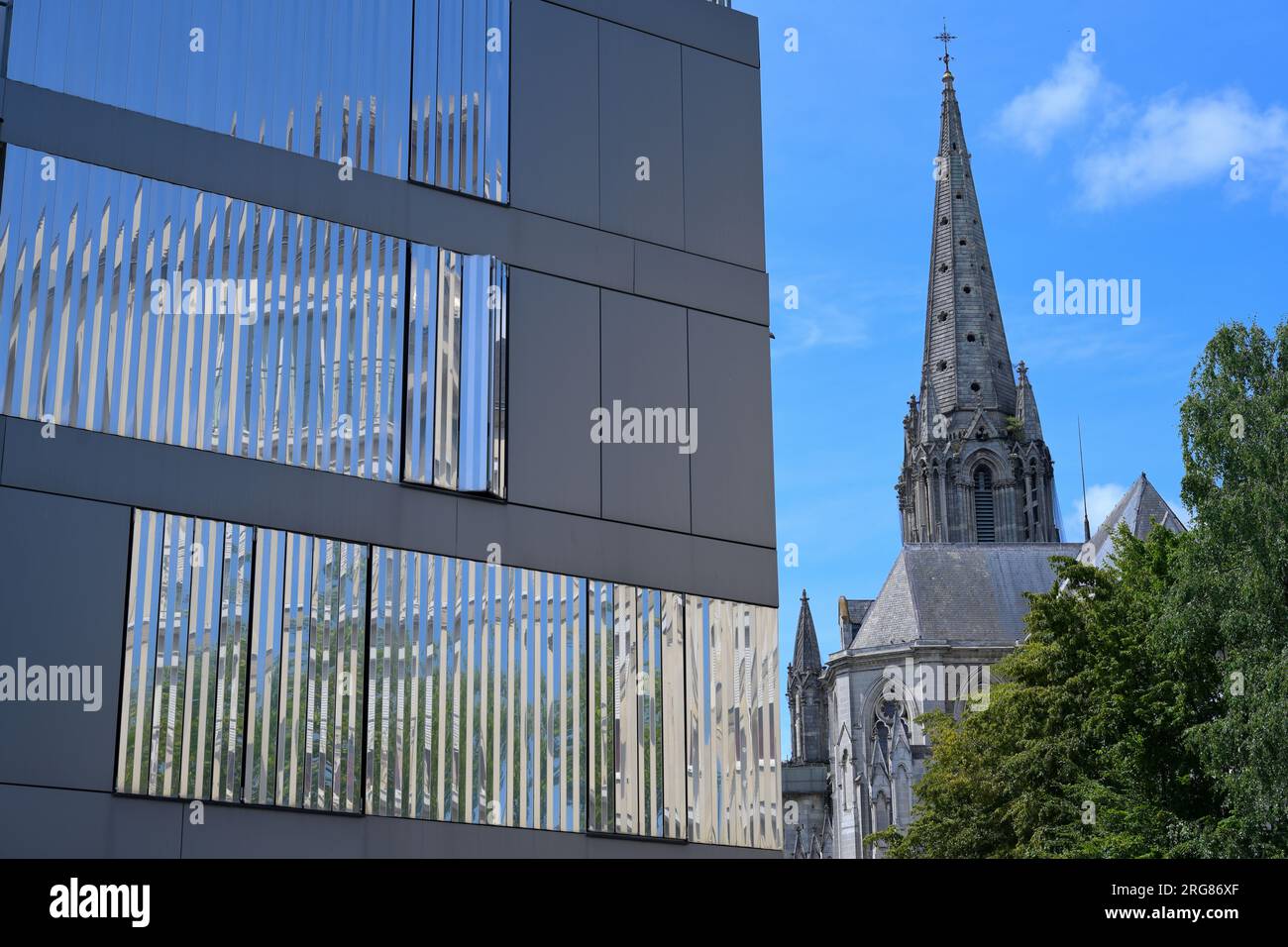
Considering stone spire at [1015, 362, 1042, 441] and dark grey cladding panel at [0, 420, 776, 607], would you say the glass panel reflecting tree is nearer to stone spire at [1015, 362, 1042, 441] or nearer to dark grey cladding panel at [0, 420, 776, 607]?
dark grey cladding panel at [0, 420, 776, 607]

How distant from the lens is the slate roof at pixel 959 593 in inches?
3039

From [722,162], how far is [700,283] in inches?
73.7

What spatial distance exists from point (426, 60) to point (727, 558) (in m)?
7.15

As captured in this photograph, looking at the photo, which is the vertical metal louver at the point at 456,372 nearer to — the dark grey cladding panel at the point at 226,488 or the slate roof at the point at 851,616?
the dark grey cladding panel at the point at 226,488

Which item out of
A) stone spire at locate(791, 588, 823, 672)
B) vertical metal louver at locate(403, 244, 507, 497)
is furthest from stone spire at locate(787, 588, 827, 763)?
vertical metal louver at locate(403, 244, 507, 497)

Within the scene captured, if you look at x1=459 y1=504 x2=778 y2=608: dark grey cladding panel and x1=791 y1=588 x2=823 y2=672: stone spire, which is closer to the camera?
x1=459 y1=504 x2=778 y2=608: dark grey cladding panel

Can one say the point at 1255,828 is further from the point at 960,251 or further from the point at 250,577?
the point at 960,251

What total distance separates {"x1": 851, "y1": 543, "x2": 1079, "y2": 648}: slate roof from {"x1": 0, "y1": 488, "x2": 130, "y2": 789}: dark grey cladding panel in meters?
62.7

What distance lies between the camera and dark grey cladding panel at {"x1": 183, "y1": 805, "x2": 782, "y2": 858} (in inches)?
656

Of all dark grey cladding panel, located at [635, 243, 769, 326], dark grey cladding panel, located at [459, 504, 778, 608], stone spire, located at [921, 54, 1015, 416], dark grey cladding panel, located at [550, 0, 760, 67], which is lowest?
dark grey cladding panel, located at [459, 504, 778, 608]

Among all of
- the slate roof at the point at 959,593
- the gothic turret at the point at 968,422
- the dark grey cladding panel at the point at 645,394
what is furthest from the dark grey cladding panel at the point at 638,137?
the gothic turret at the point at 968,422

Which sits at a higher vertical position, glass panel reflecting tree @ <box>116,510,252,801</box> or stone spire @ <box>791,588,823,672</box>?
stone spire @ <box>791,588,823,672</box>

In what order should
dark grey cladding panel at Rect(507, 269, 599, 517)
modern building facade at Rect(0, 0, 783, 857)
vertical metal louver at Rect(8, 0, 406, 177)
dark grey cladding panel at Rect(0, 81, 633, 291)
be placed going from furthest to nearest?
dark grey cladding panel at Rect(507, 269, 599, 517), vertical metal louver at Rect(8, 0, 406, 177), dark grey cladding panel at Rect(0, 81, 633, 291), modern building facade at Rect(0, 0, 783, 857)

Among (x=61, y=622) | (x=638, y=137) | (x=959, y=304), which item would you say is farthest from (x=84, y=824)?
(x=959, y=304)
